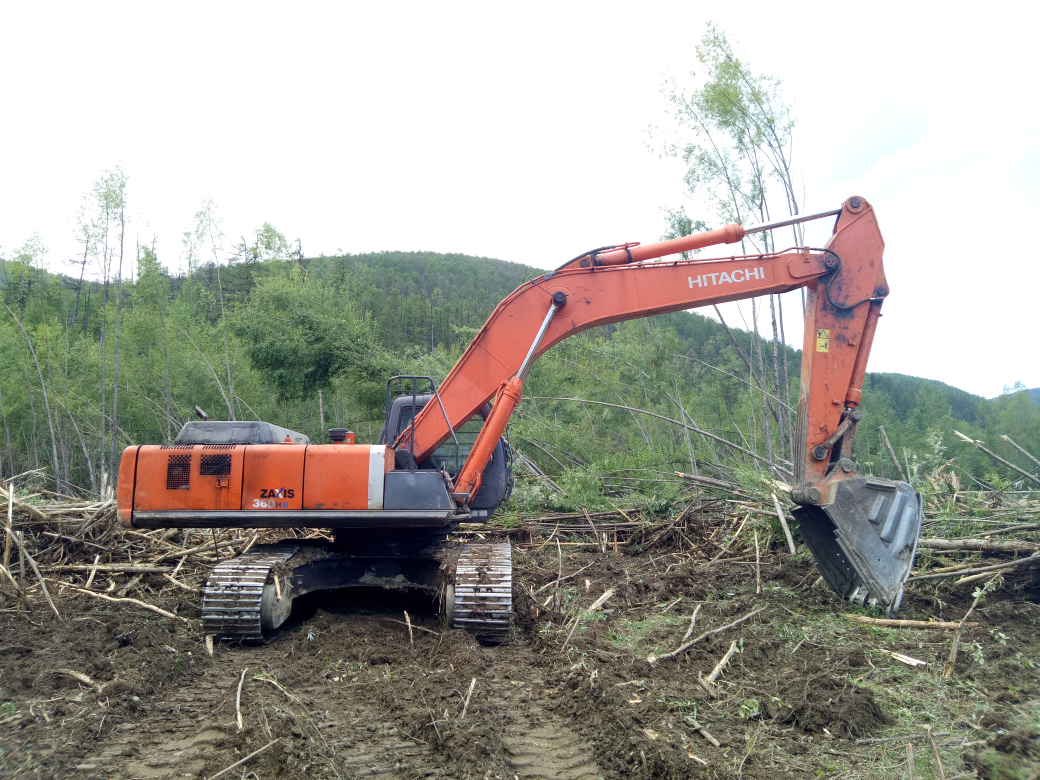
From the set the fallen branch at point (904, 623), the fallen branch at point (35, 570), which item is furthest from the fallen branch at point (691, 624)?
the fallen branch at point (35, 570)

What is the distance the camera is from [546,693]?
4520 millimetres

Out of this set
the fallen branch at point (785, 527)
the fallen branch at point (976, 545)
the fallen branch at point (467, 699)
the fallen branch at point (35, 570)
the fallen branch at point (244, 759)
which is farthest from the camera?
the fallen branch at point (785, 527)

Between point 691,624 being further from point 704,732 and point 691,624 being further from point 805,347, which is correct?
point 805,347

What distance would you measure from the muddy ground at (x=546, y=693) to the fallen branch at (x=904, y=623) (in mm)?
76

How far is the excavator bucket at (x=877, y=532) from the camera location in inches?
223

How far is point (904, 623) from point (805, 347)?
2.33m

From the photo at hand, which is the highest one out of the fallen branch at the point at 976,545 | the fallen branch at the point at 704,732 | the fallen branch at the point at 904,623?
the fallen branch at the point at 976,545

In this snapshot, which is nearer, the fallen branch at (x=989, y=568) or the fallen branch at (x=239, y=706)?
the fallen branch at (x=239, y=706)

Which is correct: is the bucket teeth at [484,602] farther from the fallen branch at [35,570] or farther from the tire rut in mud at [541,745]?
the fallen branch at [35,570]

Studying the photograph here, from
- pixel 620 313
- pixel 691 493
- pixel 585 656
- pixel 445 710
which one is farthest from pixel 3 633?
pixel 691 493

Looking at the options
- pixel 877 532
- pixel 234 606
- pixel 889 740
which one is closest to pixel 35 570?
pixel 234 606

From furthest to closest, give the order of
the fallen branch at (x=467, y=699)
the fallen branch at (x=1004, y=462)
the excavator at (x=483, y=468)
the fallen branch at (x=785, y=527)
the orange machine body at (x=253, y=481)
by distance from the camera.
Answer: the fallen branch at (x=785, y=527), the fallen branch at (x=1004, y=462), the orange machine body at (x=253, y=481), the excavator at (x=483, y=468), the fallen branch at (x=467, y=699)

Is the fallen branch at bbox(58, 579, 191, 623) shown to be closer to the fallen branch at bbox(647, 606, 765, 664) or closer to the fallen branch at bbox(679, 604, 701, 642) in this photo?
the fallen branch at bbox(647, 606, 765, 664)

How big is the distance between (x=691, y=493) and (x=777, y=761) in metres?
6.85
